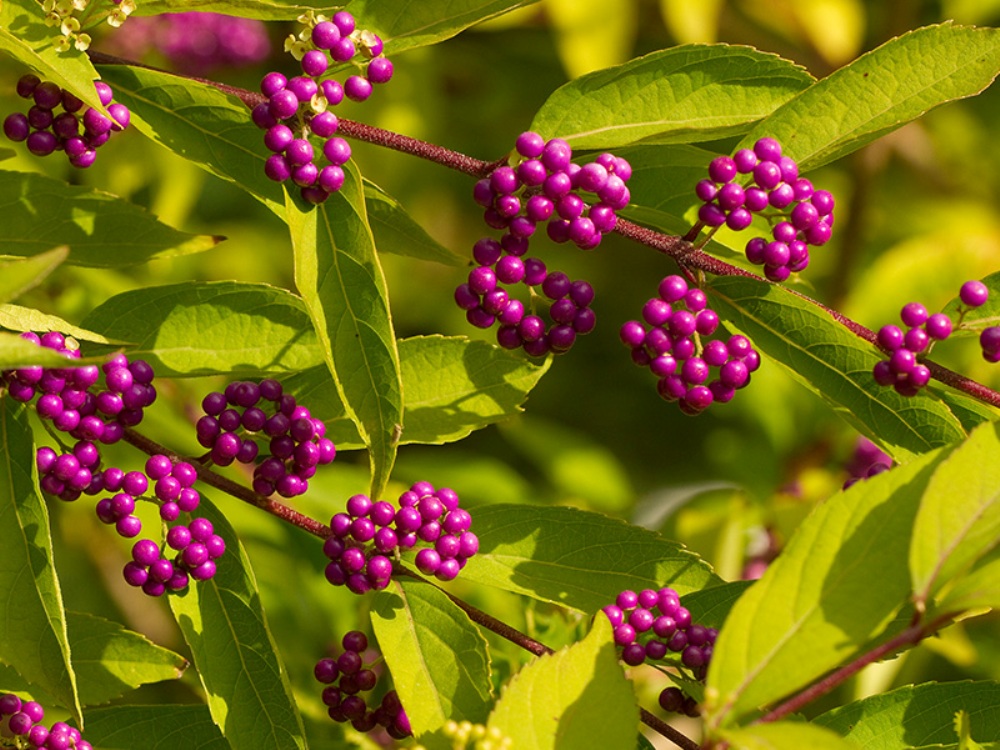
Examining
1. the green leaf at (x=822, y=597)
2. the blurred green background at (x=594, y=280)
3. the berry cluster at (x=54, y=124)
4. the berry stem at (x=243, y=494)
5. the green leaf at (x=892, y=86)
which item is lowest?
the blurred green background at (x=594, y=280)

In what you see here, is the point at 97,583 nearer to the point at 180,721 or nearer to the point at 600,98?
the point at 180,721

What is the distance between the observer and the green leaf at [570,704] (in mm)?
1354

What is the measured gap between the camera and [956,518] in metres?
1.25

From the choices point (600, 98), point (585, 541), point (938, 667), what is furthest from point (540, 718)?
point (938, 667)

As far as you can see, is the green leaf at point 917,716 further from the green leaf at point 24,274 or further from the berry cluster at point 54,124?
the berry cluster at point 54,124

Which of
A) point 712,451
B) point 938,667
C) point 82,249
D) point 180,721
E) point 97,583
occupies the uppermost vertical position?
point 82,249

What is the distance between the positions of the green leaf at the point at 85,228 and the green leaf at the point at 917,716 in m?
1.09

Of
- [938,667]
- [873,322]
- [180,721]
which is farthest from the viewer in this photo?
[938,667]

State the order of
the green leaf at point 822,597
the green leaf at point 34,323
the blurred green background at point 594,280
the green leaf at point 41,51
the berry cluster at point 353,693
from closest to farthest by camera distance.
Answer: the green leaf at point 822,597
the green leaf at point 41,51
the green leaf at point 34,323
the berry cluster at point 353,693
the blurred green background at point 594,280

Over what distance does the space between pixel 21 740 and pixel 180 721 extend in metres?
0.23

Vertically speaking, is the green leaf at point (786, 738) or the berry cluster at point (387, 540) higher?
the green leaf at point (786, 738)

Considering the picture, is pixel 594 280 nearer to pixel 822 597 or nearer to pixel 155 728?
pixel 155 728

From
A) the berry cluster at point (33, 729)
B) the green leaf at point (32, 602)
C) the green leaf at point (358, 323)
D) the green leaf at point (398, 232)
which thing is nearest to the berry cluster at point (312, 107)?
the green leaf at point (358, 323)

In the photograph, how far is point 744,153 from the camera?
5.27 ft
